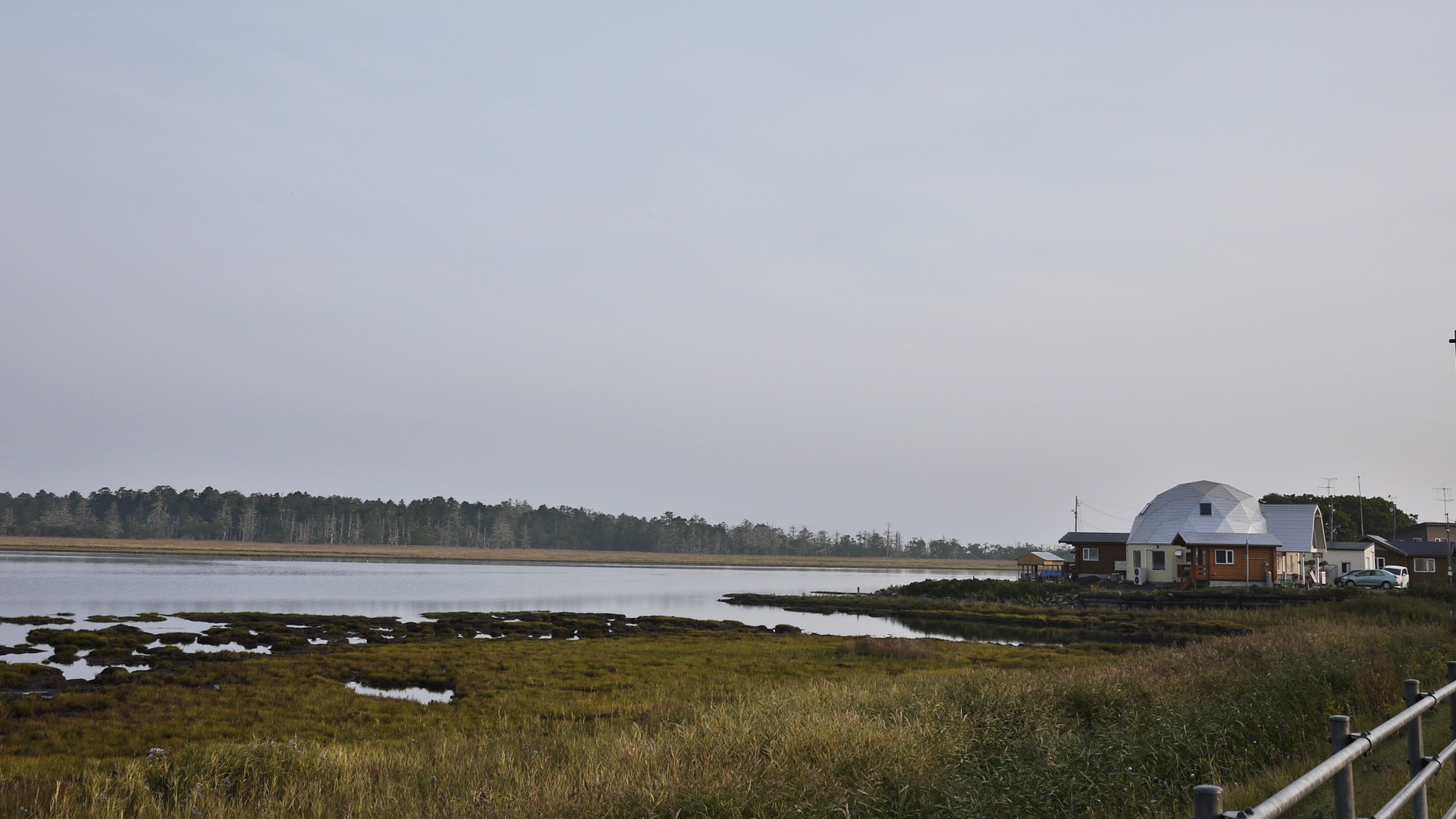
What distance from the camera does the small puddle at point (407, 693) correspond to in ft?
83.6

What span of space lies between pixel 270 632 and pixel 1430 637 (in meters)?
41.7

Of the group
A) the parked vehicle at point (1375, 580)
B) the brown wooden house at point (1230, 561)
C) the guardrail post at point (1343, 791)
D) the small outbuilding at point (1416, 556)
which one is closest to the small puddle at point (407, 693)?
the guardrail post at point (1343, 791)

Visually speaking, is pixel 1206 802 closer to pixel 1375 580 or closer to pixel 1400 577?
pixel 1375 580

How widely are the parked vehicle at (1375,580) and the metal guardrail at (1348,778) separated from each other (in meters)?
66.1

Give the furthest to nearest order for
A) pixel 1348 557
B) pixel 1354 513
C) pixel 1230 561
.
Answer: pixel 1354 513, pixel 1348 557, pixel 1230 561

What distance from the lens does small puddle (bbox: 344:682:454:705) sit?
25.5 m

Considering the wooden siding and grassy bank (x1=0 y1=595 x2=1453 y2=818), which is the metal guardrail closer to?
grassy bank (x1=0 y1=595 x2=1453 y2=818)

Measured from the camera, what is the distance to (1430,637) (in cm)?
2281

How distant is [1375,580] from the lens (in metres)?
61.4

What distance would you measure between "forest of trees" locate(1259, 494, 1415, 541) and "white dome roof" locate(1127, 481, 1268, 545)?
1580 inches

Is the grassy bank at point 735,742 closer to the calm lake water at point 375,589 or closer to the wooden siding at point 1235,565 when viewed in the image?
the calm lake water at point 375,589

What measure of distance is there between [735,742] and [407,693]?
59.2 feet

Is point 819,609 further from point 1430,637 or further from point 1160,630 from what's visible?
point 1430,637

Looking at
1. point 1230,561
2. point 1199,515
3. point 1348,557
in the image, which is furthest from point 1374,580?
point 1348,557
